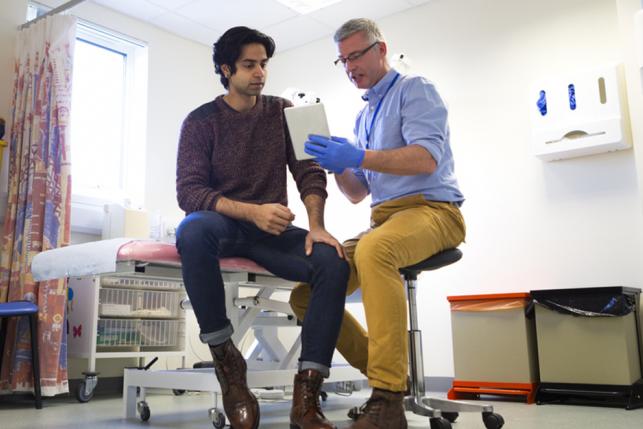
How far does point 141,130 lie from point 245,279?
2526 mm

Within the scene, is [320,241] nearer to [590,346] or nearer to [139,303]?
[590,346]

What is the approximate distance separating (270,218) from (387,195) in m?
0.40

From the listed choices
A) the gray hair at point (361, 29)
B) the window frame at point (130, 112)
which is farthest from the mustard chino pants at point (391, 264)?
the window frame at point (130, 112)

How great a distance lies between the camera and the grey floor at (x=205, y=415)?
2.12 m

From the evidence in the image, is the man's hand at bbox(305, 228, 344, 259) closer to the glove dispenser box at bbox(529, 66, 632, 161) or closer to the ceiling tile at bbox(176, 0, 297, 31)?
the glove dispenser box at bbox(529, 66, 632, 161)

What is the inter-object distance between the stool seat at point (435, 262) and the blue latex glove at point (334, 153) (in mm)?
336

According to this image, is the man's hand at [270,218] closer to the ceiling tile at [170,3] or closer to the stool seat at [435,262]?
the stool seat at [435,262]

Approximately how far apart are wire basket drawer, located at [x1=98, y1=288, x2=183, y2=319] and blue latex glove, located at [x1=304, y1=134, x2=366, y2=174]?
213 cm

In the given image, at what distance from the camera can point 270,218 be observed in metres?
1.81

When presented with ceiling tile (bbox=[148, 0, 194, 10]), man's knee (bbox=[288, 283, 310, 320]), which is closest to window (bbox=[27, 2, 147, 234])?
ceiling tile (bbox=[148, 0, 194, 10])

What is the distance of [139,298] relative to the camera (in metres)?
3.74

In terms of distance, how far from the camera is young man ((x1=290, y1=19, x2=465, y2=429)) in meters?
1.57

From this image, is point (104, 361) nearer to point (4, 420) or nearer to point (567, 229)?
point (4, 420)

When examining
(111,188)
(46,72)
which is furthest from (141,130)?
(46,72)
